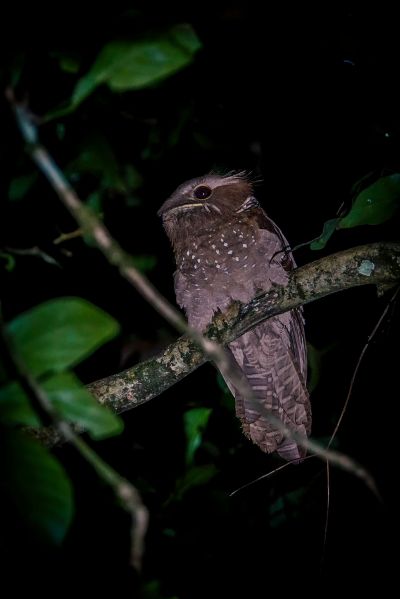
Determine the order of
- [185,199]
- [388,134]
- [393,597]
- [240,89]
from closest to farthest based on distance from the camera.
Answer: [388,134] → [185,199] → [240,89] → [393,597]

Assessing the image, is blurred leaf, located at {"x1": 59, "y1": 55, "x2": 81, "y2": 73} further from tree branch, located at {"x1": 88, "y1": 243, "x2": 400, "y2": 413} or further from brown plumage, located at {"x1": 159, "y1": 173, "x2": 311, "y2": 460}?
brown plumage, located at {"x1": 159, "y1": 173, "x2": 311, "y2": 460}

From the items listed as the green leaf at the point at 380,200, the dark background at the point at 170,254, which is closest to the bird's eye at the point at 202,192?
the dark background at the point at 170,254

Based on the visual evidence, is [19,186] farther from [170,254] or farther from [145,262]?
[170,254]

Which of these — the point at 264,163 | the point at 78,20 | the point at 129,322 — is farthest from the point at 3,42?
the point at 264,163

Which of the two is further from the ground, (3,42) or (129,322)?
(3,42)

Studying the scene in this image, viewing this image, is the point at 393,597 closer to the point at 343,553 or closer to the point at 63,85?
the point at 343,553

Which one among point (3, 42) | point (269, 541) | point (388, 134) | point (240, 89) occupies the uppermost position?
point (3, 42)

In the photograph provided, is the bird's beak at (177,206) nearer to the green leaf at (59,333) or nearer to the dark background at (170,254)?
the dark background at (170,254)

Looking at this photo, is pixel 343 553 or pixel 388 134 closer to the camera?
→ pixel 388 134
